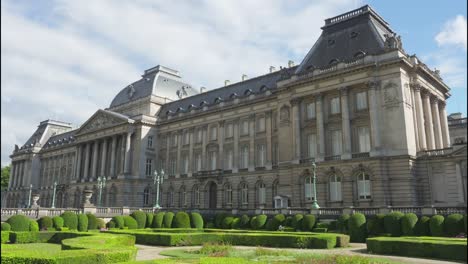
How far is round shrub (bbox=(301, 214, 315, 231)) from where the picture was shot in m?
34.4

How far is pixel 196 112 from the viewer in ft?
211

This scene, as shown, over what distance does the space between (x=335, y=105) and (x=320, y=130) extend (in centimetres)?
330

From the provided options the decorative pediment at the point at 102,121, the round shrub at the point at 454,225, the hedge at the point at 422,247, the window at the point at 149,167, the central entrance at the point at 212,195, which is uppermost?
the decorative pediment at the point at 102,121

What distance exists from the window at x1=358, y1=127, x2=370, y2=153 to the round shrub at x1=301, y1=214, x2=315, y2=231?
37.4 feet

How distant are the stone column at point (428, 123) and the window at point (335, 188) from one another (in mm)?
10610

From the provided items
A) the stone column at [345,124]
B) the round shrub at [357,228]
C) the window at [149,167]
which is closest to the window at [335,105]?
the stone column at [345,124]

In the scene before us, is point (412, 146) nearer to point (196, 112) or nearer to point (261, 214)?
point (261, 214)

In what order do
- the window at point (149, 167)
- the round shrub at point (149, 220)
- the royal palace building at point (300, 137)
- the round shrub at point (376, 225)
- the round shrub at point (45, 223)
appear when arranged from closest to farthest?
1. the round shrub at point (376, 225)
2. the round shrub at point (45, 223)
3. the royal palace building at point (300, 137)
4. the round shrub at point (149, 220)
5. the window at point (149, 167)

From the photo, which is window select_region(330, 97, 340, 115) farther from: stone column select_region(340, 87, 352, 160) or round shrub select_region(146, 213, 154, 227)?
round shrub select_region(146, 213, 154, 227)

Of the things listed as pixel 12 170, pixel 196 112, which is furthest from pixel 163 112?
pixel 12 170

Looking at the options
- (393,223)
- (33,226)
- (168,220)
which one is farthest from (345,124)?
(33,226)

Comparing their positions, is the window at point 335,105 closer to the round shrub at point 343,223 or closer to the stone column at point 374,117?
the stone column at point 374,117

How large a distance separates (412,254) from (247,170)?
113 ft

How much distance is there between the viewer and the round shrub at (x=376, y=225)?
101 ft
